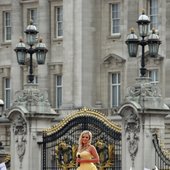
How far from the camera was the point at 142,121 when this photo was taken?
107 ft

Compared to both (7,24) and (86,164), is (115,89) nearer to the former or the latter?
(7,24)

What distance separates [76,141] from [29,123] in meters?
1.71

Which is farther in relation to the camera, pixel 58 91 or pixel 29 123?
pixel 58 91

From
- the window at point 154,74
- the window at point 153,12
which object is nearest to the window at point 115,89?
the window at point 154,74

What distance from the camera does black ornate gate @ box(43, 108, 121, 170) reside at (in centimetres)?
3494

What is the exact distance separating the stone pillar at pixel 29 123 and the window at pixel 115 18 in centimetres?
2691

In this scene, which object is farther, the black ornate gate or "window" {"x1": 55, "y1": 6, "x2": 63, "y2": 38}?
"window" {"x1": 55, "y1": 6, "x2": 63, "y2": 38}

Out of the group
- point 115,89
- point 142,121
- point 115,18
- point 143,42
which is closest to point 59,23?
point 115,18

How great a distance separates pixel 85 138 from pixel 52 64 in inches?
1630

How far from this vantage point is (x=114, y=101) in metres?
63.9

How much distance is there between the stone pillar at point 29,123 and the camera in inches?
1437

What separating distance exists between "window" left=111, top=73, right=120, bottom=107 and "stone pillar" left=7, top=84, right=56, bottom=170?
2675 cm

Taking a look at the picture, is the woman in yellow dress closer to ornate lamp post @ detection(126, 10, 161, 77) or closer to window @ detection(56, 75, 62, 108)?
ornate lamp post @ detection(126, 10, 161, 77)

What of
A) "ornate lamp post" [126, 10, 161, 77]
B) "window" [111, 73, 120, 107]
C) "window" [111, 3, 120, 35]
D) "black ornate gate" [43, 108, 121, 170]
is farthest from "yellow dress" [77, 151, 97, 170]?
"window" [111, 3, 120, 35]
